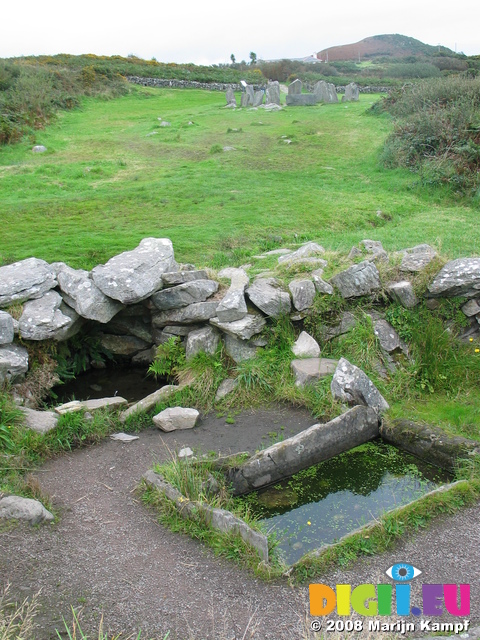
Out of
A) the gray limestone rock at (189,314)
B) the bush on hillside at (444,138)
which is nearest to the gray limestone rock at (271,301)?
the gray limestone rock at (189,314)

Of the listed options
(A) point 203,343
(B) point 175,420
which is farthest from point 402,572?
(A) point 203,343

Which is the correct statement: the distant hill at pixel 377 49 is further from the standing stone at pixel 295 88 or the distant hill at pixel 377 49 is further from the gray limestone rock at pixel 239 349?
the gray limestone rock at pixel 239 349

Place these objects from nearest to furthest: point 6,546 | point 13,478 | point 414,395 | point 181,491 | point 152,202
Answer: point 6,546 → point 181,491 → point 13,478 → point 414,395 → point 152,202

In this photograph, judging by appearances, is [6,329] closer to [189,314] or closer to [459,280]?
[189,314]

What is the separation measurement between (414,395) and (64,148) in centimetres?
1499

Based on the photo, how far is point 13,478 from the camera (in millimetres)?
6348

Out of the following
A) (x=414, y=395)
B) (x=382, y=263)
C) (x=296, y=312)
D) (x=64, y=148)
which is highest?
(x=64, y=148)

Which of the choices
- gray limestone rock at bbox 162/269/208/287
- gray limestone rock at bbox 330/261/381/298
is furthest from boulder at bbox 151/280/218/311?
gray limestone rock at bbox 330/261/381/298

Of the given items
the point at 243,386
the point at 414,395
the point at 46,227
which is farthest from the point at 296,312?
the point at 46,227

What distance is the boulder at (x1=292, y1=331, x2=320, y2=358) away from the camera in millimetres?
8438

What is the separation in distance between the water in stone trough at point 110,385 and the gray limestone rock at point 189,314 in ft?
3.06

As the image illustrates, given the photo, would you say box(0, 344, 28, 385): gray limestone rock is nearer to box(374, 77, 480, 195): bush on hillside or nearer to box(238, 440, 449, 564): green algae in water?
box(238, 440, 449, 564): green algae in water

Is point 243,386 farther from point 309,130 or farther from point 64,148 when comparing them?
point 309,130

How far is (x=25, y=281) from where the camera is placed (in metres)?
8.65
